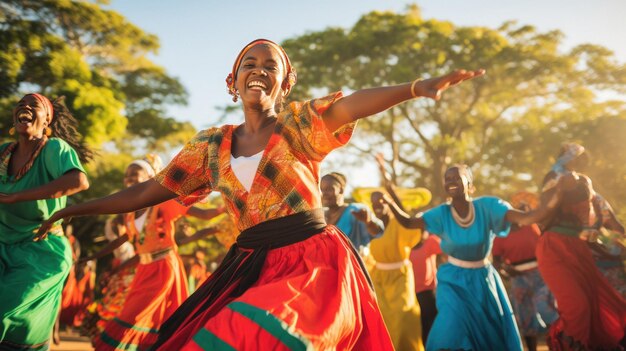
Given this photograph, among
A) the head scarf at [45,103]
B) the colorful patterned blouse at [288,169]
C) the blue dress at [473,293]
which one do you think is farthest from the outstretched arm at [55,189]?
the blue dress at [473,293]

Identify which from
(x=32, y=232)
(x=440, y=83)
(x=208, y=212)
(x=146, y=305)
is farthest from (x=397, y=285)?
(x=440, y=83)

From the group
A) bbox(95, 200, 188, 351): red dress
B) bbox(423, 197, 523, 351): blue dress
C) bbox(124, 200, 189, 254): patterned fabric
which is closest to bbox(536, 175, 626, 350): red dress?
bbox(423, 197, 523, 351): blue dress

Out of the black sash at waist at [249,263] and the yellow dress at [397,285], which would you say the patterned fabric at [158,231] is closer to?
the yellow dress at [397,285]

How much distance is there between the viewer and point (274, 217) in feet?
8.58

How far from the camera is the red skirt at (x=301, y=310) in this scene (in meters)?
2.16

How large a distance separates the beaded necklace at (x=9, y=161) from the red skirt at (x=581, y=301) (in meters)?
5.13

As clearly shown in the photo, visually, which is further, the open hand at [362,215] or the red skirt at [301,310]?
the open hand at [362,215]

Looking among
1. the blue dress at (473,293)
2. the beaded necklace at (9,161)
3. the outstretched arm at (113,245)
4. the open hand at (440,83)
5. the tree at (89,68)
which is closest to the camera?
the open hand at (440,83)

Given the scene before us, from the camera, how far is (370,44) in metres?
21.7

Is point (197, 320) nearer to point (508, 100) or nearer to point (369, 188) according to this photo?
point (369, 188)

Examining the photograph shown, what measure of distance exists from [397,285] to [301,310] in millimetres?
5331

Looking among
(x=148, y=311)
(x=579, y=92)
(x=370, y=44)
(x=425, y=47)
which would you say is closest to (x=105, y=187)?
(x=370, y=44)

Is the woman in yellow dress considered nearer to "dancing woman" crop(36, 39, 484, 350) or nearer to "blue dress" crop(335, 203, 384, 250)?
"blue dress" crop(335, 203, 384, 250)

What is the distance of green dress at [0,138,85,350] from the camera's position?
13.4 feet
